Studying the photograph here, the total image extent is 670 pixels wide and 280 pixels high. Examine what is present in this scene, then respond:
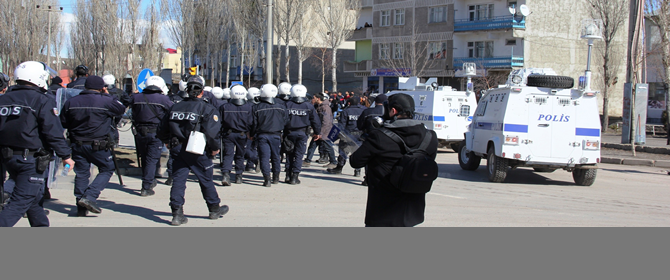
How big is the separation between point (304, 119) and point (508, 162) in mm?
4236

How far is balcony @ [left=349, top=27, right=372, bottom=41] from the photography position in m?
51.4

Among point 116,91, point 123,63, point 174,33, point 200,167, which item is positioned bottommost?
point 200,167

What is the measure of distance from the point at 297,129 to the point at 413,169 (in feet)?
21.7

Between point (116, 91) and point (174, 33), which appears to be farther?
point (174, 33)

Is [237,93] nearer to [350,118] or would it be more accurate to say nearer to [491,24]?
[350,118]

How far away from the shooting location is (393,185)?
4480 mm

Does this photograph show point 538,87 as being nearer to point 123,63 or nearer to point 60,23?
point 123,63

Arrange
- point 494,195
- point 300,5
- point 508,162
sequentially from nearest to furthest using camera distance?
point 494,195 → point 508,162 → point 300,5

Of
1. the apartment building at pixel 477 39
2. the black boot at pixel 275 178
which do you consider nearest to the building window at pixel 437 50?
the apartment building at pixel 477 39

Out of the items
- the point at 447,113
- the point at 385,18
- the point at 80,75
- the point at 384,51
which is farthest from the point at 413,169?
the point at 385,18

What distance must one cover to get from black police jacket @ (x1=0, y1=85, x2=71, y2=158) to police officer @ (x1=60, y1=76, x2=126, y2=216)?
5.22 ft

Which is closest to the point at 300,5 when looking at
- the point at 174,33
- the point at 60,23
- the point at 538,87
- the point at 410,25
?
the point at 410,25

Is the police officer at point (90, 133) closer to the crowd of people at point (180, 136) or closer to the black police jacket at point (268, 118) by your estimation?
the crowd of people at point (180, 136)

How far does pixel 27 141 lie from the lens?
527cm
